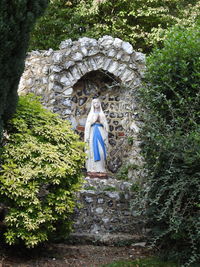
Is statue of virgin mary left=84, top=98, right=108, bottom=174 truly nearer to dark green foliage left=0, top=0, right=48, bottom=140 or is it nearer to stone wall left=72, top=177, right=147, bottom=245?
Answer: stone wall left=72, top=177, right=147, bottom=245

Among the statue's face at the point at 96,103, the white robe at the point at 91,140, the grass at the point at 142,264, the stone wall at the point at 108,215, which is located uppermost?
the statue's face at the point at 96,103

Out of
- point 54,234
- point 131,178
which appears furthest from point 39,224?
point 131,178

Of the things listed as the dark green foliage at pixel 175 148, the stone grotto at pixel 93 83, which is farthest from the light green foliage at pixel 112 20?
the dark green foliage at pixel 175 148

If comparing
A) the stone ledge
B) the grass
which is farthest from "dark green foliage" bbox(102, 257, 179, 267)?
the stone ledge

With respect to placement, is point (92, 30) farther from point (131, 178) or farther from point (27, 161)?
point (27, 161)

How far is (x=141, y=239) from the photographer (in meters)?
4.87

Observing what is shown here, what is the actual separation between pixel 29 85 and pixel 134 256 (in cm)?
409

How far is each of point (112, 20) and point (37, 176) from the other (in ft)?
23.8

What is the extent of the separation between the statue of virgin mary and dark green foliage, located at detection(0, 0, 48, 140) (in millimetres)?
2991

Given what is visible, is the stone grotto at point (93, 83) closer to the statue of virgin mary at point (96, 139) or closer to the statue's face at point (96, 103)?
the statue of virgin mary at point (96, 139)

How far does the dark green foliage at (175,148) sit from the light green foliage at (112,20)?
17.5 feet

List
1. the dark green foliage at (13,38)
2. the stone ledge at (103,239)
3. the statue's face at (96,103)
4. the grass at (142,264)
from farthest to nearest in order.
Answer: the statue's face at (96,103)
the stone ledge at (103,239)
the grass at (142,264)
the dark green foliage at (13,38)

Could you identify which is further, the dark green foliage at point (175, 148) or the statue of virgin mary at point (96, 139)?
the statue of virgin mary at point (96, 139)

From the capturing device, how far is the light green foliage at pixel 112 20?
9.80m
